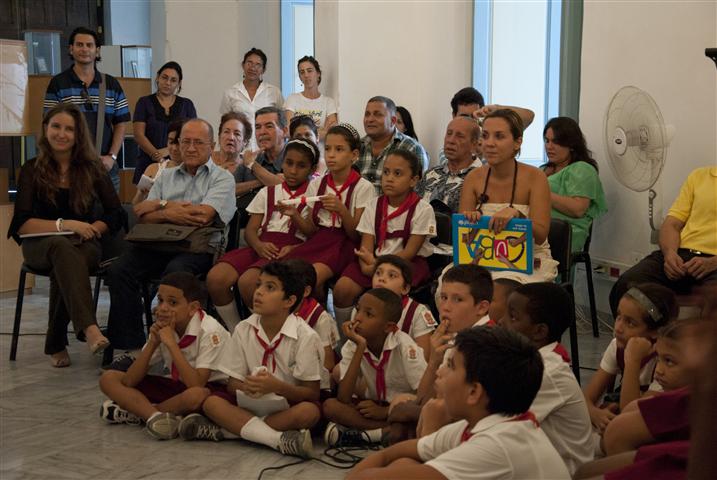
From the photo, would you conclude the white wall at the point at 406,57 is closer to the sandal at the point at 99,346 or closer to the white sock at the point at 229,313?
the white sock at the point at 229,313

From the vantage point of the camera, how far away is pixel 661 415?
8.18 feet

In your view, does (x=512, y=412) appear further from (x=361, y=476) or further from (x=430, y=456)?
(x=361, y=476)

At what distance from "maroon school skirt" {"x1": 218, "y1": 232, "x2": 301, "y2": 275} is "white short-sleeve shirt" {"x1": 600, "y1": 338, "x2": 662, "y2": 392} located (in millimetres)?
1833

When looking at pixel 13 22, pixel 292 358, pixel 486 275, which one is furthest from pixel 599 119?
pixel 13 22

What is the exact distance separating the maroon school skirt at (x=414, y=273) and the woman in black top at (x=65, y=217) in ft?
4.25

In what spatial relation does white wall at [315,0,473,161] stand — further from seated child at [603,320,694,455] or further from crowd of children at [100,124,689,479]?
seated child at [603,320,694,455]

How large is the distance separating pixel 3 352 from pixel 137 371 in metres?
1.65

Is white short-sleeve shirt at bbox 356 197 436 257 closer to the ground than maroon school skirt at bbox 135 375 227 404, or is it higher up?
higher up

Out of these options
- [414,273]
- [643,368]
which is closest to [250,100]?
[414,273]

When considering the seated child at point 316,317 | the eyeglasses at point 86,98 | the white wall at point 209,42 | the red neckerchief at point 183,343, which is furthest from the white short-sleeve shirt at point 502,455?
the white wall at point 209,42

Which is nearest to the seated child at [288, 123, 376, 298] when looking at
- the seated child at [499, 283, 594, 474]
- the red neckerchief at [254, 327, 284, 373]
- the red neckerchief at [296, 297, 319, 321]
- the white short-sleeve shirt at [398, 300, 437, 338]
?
the red neckerchief at [296, 297, 319, 321]

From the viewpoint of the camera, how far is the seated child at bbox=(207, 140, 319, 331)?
4.53 metres

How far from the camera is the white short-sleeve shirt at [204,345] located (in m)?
3.72

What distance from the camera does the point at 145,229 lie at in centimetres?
473
